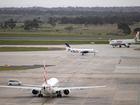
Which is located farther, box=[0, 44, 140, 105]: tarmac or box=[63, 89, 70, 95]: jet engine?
box=[63, 89, 70, 95]: jet engine

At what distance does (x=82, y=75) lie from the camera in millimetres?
102500

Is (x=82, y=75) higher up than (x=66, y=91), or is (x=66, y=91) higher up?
(x=82, y=75)

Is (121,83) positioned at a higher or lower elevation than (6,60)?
lower

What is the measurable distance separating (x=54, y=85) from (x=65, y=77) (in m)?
24.0

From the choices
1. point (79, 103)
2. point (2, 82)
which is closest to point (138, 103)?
point (79, 103)

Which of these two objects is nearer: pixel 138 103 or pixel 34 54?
pixel 138 103

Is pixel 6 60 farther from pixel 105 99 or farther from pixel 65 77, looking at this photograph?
pixel 105 99

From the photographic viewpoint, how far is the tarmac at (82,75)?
74.4 meters

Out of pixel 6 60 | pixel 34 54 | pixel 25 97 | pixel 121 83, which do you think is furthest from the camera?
pixel 34 54

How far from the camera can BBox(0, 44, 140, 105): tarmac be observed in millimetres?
74438

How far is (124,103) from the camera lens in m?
71.8

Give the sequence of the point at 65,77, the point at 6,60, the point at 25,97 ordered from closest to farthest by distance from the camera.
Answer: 1. the point at 25,97
2. the point at 65,77
3. the point at 6,60

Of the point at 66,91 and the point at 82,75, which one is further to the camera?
the point at 82,75

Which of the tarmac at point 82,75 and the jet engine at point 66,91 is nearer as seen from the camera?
the tarmac at point 82,75
